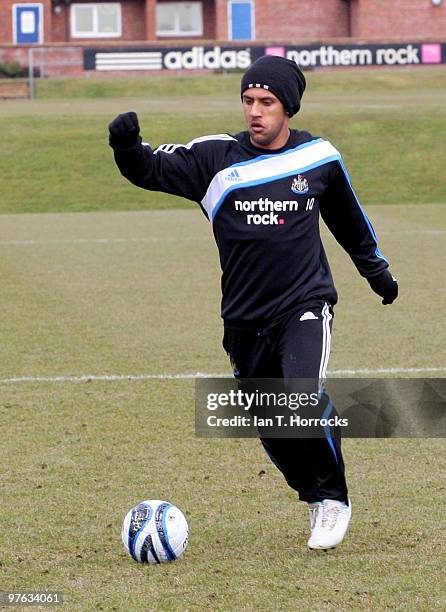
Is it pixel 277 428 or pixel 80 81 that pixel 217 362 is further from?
pixel 80 81

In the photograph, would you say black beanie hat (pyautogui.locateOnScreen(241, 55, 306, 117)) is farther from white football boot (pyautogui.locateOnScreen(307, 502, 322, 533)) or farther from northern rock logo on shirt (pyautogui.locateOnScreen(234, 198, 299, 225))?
white football boot (pyautogui.locateOnScreen(307, 502, 322, 533))

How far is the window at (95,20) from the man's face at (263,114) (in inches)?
2368

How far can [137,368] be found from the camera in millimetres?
9875

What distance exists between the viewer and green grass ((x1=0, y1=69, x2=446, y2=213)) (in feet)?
87.5

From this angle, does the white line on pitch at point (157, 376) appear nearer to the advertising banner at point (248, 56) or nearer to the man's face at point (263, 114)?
the man's face at point (263, 114)

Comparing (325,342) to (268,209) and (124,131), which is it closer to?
(268,209)

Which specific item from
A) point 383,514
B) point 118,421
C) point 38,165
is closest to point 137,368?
point 118,421

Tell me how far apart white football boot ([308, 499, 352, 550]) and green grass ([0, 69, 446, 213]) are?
66.9ft

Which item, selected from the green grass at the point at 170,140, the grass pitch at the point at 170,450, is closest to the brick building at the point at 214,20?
the green grass at the point at 170,140

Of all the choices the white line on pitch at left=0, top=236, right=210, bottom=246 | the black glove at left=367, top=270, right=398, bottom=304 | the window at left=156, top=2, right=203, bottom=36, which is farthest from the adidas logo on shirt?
the window at left=156, top=2, right=203, bottom=36

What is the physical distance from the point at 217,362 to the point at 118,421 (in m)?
2.09

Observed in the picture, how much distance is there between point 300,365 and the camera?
18.4 feet

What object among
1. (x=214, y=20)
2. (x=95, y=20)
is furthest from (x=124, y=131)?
(x=214, y=20)

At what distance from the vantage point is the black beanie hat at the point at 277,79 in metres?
5.66
